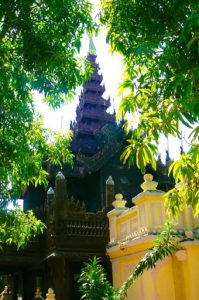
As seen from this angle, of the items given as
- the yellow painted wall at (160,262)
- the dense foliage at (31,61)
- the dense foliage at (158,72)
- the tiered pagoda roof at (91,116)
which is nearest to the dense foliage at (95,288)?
the yellow painted wall at (160,262)

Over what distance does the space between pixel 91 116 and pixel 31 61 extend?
21055 mm

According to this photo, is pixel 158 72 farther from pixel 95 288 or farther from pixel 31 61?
pixel 95 288

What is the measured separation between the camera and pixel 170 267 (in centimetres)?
764

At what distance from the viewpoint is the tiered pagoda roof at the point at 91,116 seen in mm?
22916

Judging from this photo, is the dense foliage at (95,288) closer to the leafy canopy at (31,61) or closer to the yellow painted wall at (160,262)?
the yellow painted wall at (160,262)

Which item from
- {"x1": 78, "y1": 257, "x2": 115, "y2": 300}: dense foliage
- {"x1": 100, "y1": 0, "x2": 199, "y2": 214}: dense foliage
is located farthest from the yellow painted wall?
{"x1": 100, "y1": 0, "x2": 199, "y2": 214}: dense foliage

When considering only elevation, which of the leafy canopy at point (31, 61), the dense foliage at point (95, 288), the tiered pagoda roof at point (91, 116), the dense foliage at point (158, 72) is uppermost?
the tiered pagoda roof at point (91, 116)

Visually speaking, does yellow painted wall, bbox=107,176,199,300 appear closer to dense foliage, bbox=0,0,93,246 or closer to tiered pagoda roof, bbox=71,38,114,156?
dense foliage, bbox=0,0,93,246

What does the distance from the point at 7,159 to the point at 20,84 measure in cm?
114

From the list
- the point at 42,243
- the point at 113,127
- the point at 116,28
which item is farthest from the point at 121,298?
the point at 113,127

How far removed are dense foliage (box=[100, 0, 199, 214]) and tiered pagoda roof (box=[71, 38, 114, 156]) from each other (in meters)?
17.7

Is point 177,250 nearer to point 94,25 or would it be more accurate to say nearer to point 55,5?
point 94,25

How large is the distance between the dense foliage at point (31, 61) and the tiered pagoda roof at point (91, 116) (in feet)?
53.4

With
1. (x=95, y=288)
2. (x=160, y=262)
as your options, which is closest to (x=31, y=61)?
(x=95, y=288)
